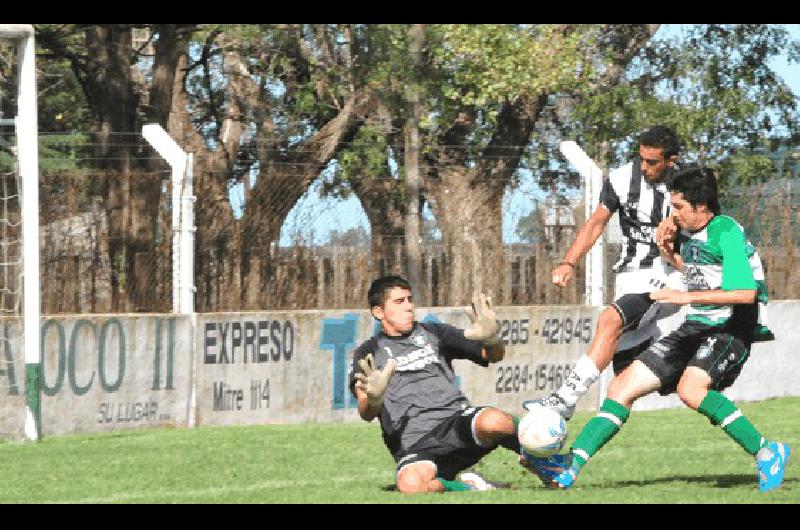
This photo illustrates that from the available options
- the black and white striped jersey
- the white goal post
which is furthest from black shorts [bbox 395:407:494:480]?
the white goal post

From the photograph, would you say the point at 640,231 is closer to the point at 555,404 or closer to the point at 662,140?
the point at 662,140

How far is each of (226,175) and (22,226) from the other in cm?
256

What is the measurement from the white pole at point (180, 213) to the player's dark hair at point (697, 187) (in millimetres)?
6419

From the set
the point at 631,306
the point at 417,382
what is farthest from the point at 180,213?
the point at 417,382

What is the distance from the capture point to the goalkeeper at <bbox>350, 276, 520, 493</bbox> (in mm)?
8836

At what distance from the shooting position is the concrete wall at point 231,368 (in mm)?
13672

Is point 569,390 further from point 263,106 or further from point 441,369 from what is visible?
point 263,106

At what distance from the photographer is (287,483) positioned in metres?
9.80

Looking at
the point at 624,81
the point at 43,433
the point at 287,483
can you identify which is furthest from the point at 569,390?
the point at 624,81

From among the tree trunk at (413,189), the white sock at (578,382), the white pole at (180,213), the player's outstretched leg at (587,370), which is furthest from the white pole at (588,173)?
the white sock at (578,382)

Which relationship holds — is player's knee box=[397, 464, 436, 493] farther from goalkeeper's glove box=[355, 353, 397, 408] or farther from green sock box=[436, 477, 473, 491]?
goalkeeper's glove box=[355, 353, 397, 408]

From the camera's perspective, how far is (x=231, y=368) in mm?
14688

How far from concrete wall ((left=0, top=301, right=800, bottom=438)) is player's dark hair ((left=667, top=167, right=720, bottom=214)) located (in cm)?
609

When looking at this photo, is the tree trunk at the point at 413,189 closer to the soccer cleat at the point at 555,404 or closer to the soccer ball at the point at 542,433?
the soccer cleat at the point at 555,404
